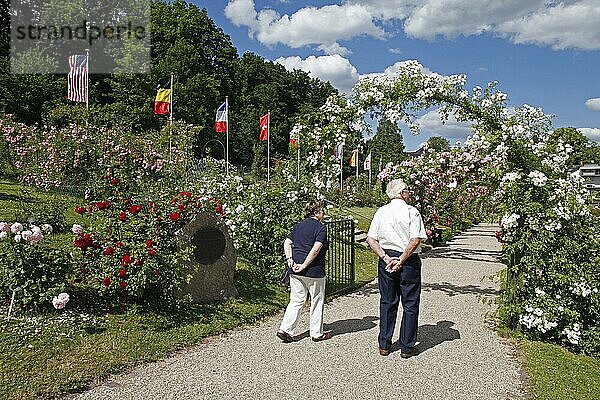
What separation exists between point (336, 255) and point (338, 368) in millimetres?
4563

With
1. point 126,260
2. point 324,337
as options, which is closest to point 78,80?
point 126,260

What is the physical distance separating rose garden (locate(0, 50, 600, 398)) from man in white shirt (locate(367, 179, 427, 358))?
1807 mm

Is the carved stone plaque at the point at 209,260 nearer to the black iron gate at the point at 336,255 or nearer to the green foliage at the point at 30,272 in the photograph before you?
the green foliage at the point at 30,272

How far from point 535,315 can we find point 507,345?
51 cm

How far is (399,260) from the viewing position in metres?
5.62

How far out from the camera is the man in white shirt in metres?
5.65

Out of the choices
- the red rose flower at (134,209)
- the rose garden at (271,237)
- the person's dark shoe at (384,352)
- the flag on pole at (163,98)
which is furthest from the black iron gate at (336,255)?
the flag on pole at (163,98)

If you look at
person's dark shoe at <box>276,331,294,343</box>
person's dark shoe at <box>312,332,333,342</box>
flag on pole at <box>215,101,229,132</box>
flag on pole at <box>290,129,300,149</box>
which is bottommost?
person's dark shoe at <box>312,332,333,342</box>

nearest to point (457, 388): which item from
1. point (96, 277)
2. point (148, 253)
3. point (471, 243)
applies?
point (148, 253)

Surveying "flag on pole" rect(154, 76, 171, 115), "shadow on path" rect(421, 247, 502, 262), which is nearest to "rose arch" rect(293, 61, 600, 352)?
"shadow on path" rect(421, 247, 502, 262)

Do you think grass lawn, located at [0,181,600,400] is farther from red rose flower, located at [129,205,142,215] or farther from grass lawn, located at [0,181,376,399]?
red rose flower, located at [129,205,142,215]

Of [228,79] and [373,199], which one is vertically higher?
[228,79]

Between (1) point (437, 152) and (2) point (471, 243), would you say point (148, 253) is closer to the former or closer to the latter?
(1) point (437, 152)

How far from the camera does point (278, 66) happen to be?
62125 mm
